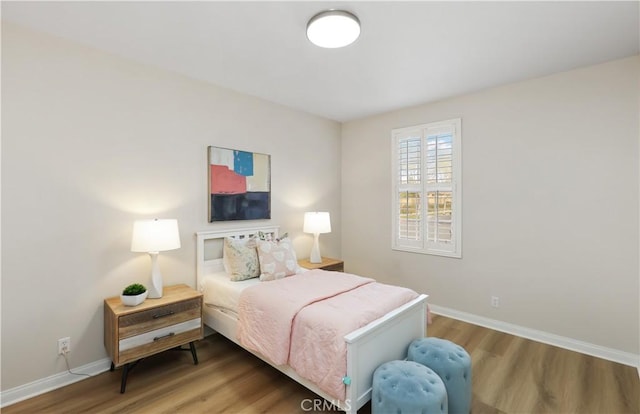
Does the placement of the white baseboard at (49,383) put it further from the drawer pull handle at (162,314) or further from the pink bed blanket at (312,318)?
the pink bed blanket at (312,318)

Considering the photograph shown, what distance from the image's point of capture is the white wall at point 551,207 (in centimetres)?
260

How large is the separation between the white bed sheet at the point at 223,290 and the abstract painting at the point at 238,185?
0.63m

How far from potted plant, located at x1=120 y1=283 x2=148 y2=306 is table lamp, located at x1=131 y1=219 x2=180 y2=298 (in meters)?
0.10

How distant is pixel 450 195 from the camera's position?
359 cm

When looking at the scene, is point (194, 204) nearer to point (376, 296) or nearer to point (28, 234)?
point (28, 234)

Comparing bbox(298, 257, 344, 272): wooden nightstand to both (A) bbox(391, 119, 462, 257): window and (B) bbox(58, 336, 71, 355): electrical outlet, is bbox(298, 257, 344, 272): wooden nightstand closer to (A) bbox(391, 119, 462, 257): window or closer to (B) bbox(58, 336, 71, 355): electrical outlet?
(A) bbox(391, 119, 462, 257): window

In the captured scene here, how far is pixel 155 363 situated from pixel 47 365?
→ 2.38 feet

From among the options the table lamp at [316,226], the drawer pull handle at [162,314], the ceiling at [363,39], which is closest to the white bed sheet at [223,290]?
the drawer pull handle at [162,314]

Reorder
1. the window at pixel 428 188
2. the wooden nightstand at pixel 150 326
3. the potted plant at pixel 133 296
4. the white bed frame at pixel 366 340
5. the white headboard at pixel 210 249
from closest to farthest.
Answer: the white bed frame at pixel 366 340
the wooden nightstand at pixel 150 326
the potted plant at pixel 133 296
the white headboard at pixel 210 249
the window at pixel 428 188

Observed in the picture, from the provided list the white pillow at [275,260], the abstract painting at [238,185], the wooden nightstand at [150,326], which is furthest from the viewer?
the abstract painting at [238,185]

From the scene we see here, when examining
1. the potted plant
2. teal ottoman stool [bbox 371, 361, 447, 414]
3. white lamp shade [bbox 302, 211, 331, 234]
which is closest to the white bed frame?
teal ottoman stool [bbox 371, 361, 447, 414]

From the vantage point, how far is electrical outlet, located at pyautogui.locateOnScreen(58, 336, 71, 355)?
2.28 meters

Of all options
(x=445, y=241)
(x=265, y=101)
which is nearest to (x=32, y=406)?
(x=265, y=101)

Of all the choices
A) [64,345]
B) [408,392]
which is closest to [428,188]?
[408,392]
